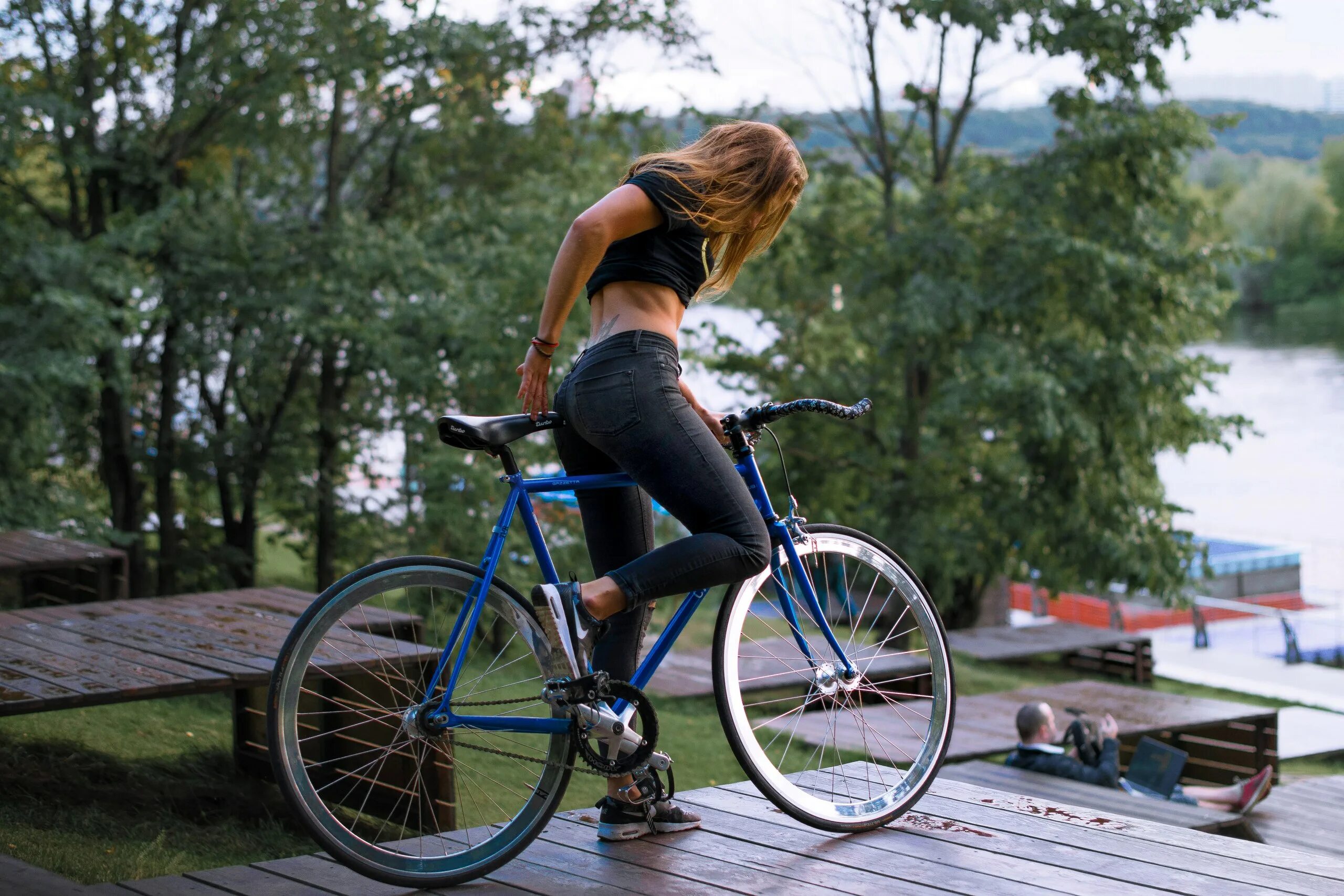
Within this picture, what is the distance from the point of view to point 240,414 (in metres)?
10.2

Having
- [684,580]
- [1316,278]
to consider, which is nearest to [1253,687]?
[684,580]

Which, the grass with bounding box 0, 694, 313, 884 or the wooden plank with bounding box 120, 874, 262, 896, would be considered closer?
the wooden plank with bounding box 120, 874, 262, 896

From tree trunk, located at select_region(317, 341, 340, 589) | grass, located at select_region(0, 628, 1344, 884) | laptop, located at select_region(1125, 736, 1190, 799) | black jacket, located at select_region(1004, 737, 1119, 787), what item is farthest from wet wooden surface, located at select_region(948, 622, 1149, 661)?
grass, located at select_region(0, 628, 1344, 884)

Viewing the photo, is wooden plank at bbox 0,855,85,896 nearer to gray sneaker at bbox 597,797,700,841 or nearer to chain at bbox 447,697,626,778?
chain at bbox 447,697,626,778


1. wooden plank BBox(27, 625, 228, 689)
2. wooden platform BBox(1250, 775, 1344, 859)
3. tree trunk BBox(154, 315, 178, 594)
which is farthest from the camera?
tree trunk BBox(154, 315, 178, 594)

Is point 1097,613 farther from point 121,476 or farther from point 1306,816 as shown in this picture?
point 121,476

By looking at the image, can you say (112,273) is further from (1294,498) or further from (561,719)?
(1294,498)

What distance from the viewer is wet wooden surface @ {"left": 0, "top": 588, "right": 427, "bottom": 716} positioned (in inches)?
121

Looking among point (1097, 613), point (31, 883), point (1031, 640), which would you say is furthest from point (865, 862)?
point (1097, 613)

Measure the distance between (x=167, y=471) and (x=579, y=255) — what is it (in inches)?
300

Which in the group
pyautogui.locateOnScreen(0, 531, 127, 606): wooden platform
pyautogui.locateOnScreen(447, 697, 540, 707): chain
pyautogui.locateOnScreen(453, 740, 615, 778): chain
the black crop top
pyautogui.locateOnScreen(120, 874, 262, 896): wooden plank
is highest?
the black crop top

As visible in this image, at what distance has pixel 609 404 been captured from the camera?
7.54ft

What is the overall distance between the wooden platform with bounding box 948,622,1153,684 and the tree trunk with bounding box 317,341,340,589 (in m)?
4.71

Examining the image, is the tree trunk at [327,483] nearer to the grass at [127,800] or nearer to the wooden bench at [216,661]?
the grass at [127,800]
